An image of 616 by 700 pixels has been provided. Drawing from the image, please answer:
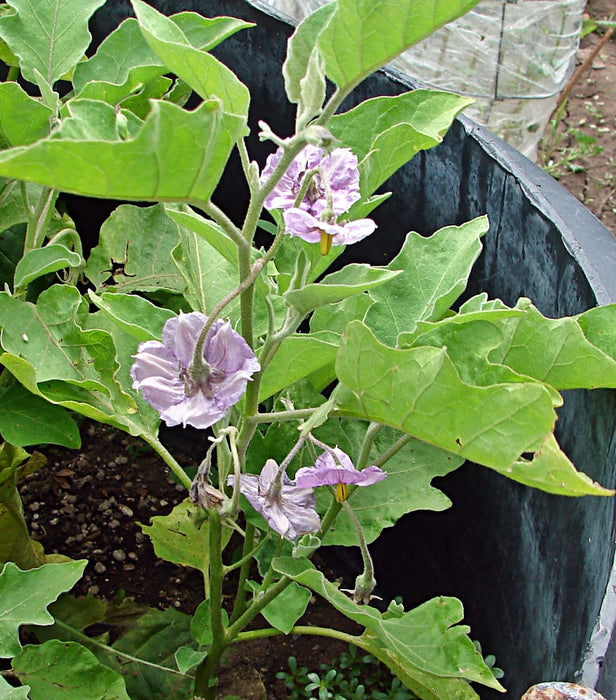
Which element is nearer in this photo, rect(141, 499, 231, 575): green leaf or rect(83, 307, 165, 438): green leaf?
rect(83, 307, 165, 438): green leaf

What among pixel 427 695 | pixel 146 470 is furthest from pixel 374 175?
pixel 146 470

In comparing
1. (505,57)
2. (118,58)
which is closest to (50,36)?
(118,58)

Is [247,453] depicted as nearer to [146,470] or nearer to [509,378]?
[509,378]

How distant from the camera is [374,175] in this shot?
2.83 feet

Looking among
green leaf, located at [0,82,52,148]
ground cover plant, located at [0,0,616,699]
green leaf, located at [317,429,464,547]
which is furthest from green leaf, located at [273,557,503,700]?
green leaf, located at [0,82,52,148]

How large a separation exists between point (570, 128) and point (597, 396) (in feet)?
9.41

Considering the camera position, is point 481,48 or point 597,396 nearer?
point 597,396

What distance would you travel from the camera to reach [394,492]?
1021mm

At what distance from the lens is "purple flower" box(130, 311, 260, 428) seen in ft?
2.53

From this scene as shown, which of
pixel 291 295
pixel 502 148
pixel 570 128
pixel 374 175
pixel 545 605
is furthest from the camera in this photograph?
pixel 570 128

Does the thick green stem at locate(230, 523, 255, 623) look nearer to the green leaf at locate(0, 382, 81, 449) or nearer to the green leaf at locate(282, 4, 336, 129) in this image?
the green leaf at locate(0, 382, 81, 449)

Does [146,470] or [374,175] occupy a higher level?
[374,175]

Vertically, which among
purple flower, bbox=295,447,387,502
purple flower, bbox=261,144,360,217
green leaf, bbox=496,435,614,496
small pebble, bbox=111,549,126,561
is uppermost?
purple flower, bbox=261,144,360,217

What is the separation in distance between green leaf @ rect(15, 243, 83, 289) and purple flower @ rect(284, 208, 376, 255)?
35cm
